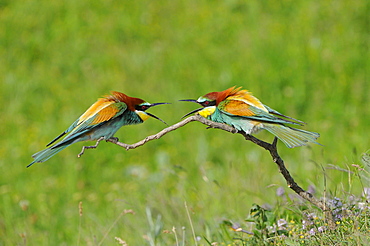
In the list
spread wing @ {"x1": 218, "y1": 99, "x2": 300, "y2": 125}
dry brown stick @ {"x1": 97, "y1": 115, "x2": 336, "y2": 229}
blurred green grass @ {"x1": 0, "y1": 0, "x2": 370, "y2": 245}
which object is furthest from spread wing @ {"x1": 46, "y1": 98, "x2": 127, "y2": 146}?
blurred green grass @ {"x1": 0, "y1": 0, "x2": 370, "y2": 245}

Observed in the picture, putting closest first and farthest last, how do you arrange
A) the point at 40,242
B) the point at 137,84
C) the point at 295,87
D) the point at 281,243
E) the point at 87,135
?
the point at 87,135 → the point at 281,243 → the point at 40,242 → the point at 295,87 → the point at 137,84

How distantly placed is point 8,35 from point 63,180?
307cm

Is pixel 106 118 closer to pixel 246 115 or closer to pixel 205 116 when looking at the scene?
pixel 205 116

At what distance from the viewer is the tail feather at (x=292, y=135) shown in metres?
2.26

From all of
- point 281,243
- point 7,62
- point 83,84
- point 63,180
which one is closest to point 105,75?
point 83,84

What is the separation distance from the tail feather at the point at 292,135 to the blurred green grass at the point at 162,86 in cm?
205

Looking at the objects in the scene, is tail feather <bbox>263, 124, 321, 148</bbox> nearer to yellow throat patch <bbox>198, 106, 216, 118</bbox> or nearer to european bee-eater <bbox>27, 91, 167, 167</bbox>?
yellow throat patch <bbox>198, 106, 216, 118</bbox>

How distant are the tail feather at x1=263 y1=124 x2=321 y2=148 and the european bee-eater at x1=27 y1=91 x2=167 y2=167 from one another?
19.7 inches

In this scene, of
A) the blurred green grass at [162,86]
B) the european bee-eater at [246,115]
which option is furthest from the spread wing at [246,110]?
the blurred green grass at [162,86]

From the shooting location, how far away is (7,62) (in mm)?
8164

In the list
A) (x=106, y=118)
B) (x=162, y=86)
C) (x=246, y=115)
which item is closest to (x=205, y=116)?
(x=246, y=115)

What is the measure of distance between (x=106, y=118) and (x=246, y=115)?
1.82 feet

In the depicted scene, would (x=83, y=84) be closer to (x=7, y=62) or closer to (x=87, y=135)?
(x=7, y=62)

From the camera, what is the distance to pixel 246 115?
237 centimetres
